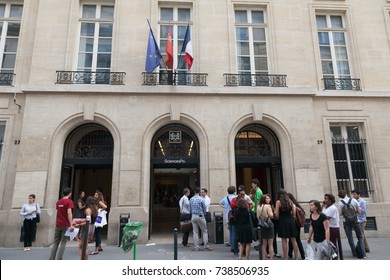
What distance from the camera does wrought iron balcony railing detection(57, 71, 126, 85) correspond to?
32.8 ft

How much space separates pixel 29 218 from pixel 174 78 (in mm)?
6799

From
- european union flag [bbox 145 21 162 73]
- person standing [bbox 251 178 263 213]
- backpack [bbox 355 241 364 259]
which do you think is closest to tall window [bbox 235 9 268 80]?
european union flag [bbox 145 21 162 73]

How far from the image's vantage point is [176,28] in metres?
11.2

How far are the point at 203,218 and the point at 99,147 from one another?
5.15m

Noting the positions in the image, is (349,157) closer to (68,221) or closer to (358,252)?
(358,252)

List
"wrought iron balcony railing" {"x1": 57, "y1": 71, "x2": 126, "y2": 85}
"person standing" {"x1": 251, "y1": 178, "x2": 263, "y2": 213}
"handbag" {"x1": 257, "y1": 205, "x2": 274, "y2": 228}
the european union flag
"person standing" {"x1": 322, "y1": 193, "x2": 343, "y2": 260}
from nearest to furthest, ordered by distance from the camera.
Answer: "person standing" {"x1": 322, "y1": 193, "x2": 343, "y2": 260} → "handbag" {"x1": 257, "y1": 205, "x2": 274, "y2": 228} → "person standing" {"x1": 251, "y1": 178, "x2": 263, "y2": 213} → the european union flag → "wrought iron balcony railing" {"x1": 57, "y1": 71, "x2": 126, "y2": 85}

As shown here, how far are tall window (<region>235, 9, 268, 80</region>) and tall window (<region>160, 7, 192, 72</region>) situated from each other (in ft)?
7.43

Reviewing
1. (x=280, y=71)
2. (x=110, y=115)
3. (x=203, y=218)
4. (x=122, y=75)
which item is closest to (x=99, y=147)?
(x=110, y=115)

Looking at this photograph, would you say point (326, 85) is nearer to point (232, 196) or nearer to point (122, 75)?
point (232, 196)

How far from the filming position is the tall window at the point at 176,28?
1088 cm

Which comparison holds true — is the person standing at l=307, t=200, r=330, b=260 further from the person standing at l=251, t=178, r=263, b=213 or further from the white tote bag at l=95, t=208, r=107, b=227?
the white tote bag at l=95, t=208, r=107, b=227

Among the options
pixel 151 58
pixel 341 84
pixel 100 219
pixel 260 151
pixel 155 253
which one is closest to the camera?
pixel 155 253

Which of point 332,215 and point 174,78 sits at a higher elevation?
point 174,78

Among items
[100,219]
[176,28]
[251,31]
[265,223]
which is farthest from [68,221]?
[251,31]
